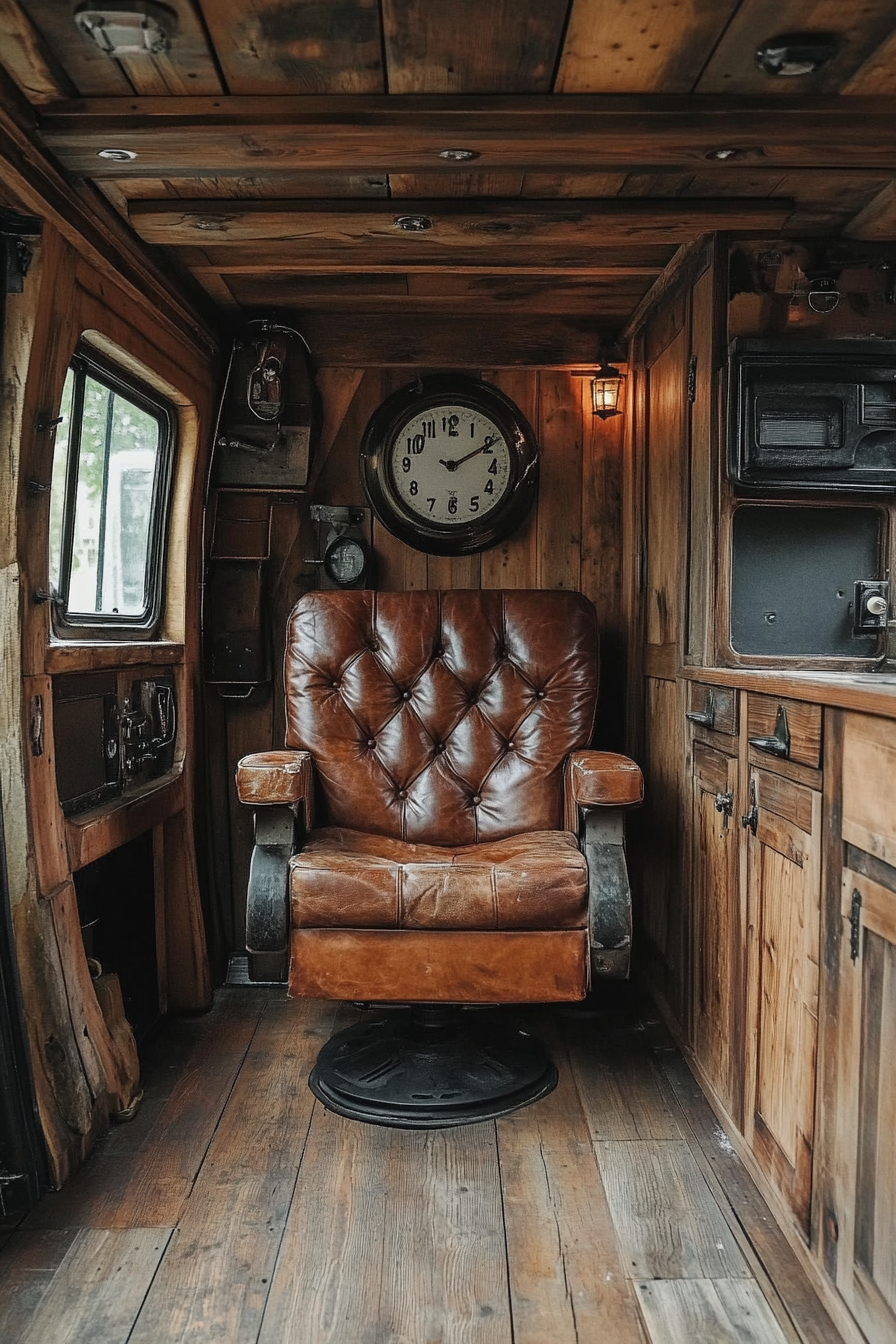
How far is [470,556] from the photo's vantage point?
3.13m

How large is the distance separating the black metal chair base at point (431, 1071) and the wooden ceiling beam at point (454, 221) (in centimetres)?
183

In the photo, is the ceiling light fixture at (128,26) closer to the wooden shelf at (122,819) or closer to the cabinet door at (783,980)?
the wooden shelf at (122,819)

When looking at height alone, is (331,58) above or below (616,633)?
above

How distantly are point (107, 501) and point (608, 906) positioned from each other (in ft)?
5.25

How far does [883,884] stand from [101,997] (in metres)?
1.69

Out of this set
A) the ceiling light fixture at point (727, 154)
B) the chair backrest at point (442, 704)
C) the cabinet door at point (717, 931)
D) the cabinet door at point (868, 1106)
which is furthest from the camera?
the chair backrest at point (442, 704)

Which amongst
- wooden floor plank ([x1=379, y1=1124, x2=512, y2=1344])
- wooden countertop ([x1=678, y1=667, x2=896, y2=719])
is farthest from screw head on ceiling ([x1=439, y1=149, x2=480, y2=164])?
wooden floor plank ([x1=379, y1=1124, x2=512, y2=1344])

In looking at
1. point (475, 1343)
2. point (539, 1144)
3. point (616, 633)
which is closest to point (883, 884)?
point (475, 1343)

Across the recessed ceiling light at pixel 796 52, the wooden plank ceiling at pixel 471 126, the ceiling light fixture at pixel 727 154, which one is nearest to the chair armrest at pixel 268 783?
the wooden plank ceiling at pixel 471 126

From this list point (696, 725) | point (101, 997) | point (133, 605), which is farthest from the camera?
point (133, 605)

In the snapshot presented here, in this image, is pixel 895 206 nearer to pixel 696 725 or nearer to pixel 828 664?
pixel 828 664

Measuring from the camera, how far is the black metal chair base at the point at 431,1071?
2156 mm

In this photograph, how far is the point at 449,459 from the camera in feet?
10.1

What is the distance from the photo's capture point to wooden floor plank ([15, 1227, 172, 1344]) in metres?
1.49
